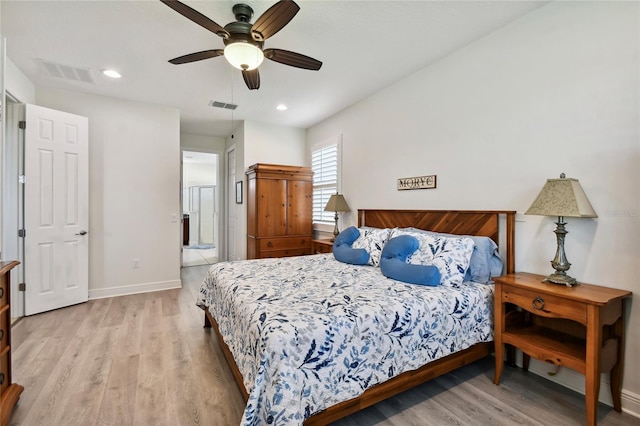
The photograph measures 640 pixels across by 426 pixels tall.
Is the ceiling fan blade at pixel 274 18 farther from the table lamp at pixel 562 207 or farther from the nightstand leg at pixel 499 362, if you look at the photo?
the nightstand leg at pixel 499 362

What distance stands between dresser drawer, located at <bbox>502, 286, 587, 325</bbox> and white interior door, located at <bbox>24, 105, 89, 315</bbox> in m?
4.56

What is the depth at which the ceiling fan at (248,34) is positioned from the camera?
1.82m

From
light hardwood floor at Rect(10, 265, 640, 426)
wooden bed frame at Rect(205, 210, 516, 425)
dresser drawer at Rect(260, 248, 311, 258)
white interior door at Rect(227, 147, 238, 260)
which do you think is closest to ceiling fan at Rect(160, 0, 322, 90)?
wooden bed frame at Rect(205, 210, 516, 425)

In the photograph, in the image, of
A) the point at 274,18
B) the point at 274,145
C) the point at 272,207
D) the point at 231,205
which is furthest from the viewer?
the point at 231,205

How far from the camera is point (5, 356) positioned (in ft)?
5.82

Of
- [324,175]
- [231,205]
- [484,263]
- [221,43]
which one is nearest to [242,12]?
[221,43]

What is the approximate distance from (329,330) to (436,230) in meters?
1.86

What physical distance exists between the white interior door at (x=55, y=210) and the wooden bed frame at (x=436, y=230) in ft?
6.50

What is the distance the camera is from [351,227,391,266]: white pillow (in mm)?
2832

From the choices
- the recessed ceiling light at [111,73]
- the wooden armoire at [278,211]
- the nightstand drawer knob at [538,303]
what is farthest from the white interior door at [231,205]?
the nightstand drawer knob at [538,303]

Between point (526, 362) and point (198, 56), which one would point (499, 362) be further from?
point (198, 56)

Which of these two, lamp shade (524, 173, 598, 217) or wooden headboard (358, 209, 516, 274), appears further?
wooden headboard (358, 209, 516, 274)

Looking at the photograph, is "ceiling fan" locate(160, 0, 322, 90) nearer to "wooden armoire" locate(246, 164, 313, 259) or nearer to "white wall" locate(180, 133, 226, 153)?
"wooden armoire" locate(246, 164, 313, 259)

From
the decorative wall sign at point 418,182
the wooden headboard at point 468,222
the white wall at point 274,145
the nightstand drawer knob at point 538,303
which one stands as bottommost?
the nightstand drawer knob at point 538,303
